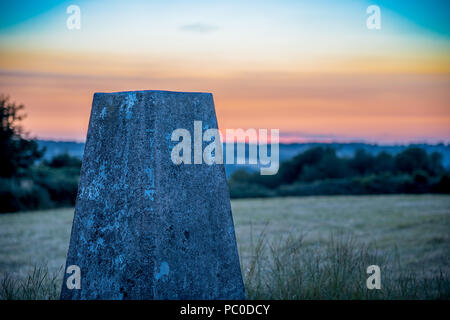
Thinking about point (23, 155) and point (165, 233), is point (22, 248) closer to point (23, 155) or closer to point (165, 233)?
point (165, 233)

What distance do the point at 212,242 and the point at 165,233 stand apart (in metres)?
0.43

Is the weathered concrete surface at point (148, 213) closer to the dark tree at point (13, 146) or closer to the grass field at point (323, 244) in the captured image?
the grass field at point (323, 244)

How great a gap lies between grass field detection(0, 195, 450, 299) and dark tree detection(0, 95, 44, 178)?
3.08 metres

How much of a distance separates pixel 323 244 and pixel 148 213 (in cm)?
598

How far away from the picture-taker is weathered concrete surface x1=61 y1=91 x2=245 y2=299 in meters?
3.49

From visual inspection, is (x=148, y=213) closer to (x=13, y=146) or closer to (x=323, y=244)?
(x=323, y=244)

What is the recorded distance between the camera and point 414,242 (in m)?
9.98

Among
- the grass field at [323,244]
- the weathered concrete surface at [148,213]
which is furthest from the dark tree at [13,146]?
the weathered concrete surface at [148,213]

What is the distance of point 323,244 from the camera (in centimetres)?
887

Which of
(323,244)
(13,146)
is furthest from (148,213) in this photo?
(13,146)
